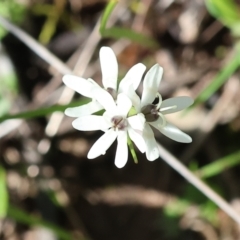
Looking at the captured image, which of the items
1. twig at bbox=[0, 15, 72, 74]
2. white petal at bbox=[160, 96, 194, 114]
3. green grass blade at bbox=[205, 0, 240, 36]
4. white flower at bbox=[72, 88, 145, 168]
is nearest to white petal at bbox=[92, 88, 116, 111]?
white flower at bbox=[72, 88, 145, 168]

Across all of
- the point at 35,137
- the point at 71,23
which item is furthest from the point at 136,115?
the point at 71,23

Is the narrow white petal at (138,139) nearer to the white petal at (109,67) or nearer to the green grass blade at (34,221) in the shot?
the white petal at (109,67)

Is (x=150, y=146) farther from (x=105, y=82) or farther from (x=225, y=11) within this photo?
(x=225, y=11)

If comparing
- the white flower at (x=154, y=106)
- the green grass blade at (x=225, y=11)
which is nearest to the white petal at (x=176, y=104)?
the white flower at (x=154, y=106)

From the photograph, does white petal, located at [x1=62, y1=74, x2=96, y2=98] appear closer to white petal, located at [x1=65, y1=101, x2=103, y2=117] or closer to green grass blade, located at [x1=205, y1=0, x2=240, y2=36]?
white petal, located at [x1=65, y1=101, x2=103, y2=117]

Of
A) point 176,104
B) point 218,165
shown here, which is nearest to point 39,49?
point 176,104

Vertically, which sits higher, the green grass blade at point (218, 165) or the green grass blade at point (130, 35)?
the green grass blade at point (130, 35)

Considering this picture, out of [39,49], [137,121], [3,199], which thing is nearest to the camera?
[137,121]
